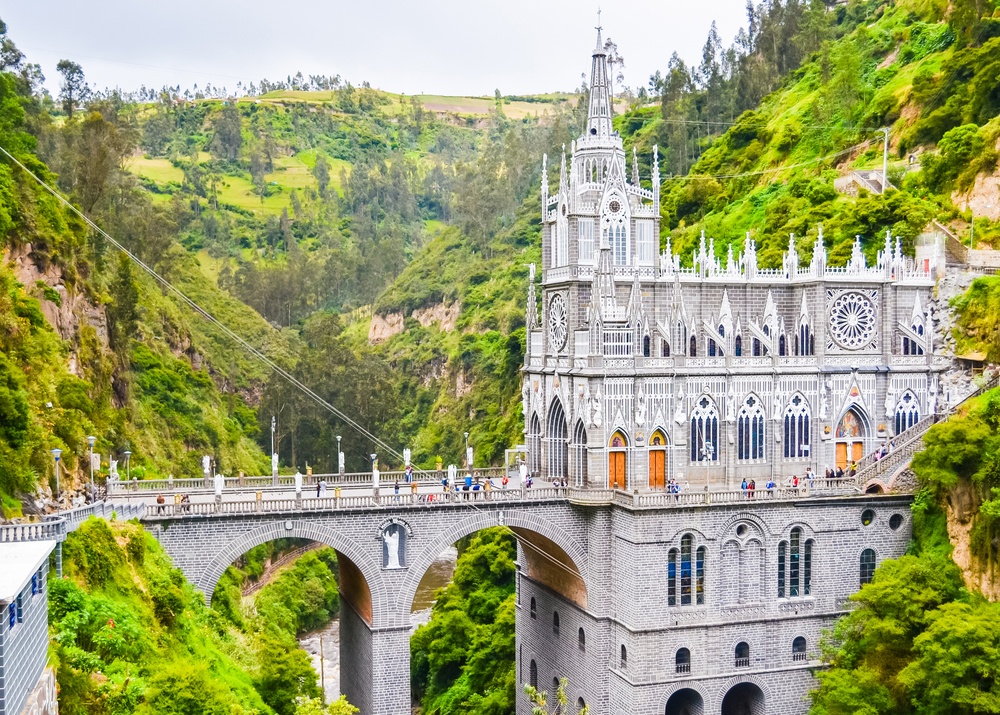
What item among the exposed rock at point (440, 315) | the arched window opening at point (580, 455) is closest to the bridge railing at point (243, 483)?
the arched window opening at point (580, 455)

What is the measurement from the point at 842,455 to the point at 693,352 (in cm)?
855

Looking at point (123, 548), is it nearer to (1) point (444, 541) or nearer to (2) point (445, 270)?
(1) point (444, 541)

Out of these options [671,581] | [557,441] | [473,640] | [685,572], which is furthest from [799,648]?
[473,640]

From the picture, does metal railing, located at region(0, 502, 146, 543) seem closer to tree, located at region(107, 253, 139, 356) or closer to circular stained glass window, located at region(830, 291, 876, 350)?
tree, located at region(107, 253, 139, 356)

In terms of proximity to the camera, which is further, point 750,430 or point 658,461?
point 750,430

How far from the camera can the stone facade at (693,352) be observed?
44812 mm

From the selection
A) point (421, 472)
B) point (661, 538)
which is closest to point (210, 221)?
point (421, 472)

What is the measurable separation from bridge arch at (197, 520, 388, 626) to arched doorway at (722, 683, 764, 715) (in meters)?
15.0

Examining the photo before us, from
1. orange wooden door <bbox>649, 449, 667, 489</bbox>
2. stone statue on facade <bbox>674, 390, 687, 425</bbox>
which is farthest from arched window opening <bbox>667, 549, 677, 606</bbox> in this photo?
stone statue on facade <bbox>674, 390, 687, 425</bbox>

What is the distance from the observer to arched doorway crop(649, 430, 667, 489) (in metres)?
45.3

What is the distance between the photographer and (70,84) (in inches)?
3135

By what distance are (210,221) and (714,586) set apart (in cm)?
10117

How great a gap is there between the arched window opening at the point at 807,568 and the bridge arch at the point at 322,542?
57.0 feet

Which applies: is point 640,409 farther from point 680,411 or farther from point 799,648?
point 799,648
